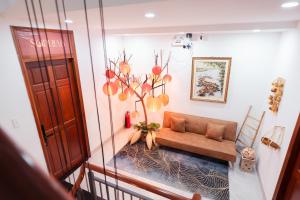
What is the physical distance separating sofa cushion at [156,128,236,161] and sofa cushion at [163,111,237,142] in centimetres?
13

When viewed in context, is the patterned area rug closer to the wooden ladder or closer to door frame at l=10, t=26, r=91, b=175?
the wooden ladder

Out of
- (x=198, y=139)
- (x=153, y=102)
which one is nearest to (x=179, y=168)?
(x=198, y=139)

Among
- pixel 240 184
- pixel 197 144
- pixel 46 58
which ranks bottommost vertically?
pixel 240 184

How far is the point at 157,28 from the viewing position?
125 inches

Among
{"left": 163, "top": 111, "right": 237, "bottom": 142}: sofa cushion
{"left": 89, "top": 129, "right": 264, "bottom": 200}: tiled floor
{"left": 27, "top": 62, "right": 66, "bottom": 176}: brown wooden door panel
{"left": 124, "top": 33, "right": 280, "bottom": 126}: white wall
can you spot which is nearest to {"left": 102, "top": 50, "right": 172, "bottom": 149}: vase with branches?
{"left": 124, "top": 33, "right": 280, "bottom": 126}: white wall

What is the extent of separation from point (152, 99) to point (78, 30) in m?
1.83

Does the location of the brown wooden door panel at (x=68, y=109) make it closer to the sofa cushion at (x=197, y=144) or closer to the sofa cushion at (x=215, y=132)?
the sofa cushion at (x=197, y=144)

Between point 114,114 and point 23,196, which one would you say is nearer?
point 23,196

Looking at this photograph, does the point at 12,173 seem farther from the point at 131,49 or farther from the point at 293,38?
the point at 131,49

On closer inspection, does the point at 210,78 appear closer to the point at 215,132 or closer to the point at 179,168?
the point at 215,132

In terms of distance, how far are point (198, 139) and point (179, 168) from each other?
0.81 metres

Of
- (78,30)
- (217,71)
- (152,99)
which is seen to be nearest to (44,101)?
(78,30)

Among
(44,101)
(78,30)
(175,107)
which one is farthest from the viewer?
(175,107)

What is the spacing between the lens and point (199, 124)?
4.04m
